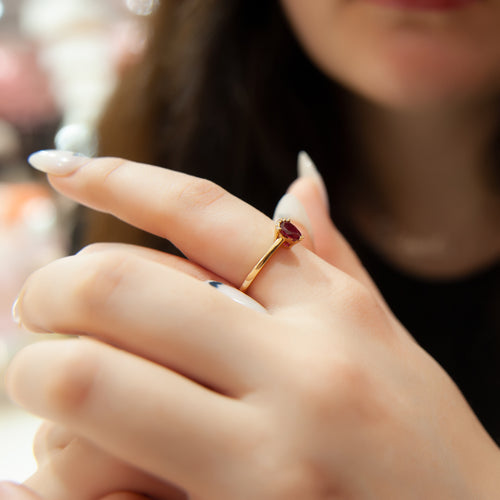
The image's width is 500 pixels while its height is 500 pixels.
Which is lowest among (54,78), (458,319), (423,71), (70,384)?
(458,319)

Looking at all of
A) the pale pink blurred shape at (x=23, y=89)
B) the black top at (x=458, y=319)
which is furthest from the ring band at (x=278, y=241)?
the pale pink blurred shape at (x=23, y=89)

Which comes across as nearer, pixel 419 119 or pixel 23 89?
pixel 419 119

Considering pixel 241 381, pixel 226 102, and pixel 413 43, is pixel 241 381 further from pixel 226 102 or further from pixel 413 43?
pixel 226 102

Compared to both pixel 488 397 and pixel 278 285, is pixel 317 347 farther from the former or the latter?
pixel 488 397

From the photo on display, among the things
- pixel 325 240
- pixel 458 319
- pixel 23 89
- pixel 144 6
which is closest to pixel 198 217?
pixel 325 240

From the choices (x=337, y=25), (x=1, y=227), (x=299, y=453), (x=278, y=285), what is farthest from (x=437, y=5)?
(x=1, y=227)

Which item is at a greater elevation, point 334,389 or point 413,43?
point 413,43
